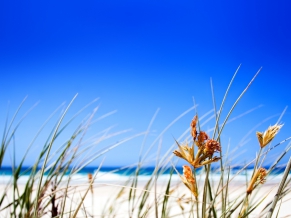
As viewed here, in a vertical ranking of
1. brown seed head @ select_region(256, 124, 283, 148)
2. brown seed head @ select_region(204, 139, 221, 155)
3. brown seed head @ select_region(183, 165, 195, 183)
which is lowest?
brown seed head @ select_region(183, 165, 195, 183)

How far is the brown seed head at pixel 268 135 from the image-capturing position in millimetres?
447

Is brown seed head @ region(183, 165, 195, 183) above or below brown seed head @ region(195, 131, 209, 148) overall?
below

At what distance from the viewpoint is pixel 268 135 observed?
452mm

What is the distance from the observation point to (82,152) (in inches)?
39.4

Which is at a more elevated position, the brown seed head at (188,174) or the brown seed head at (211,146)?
the brown seed head at (211,146)

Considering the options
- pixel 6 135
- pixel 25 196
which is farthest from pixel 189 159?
pixel 6 135

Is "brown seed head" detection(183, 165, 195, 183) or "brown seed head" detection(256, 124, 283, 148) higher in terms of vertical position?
"brown seed head" detection(256, 124, 283, 148)

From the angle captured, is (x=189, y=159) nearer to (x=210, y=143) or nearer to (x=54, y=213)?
(x=210, y=143)

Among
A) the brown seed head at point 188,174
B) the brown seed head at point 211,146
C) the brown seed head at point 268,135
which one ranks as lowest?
the brown seed head at point 188,174

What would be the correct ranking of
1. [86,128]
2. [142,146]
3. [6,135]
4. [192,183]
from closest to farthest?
[192,183], [6,135], [86,128], [142,146]

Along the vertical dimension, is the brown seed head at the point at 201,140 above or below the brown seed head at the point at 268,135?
below

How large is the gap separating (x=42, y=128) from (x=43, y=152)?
0.36 feet

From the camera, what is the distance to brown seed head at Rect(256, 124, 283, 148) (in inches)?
17.6

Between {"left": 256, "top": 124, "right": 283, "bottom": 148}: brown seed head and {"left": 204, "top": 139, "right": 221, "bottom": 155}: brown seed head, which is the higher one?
{"left": 256, "top": 124, "right": 283, "bottom": 148}: brown seed head
